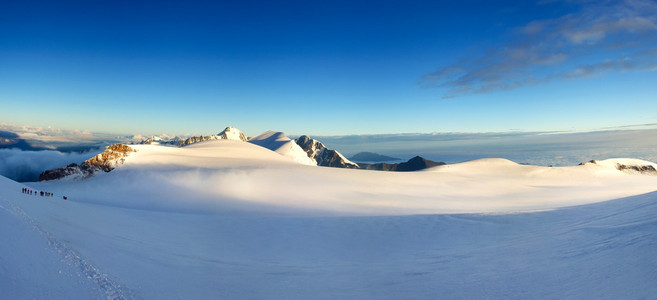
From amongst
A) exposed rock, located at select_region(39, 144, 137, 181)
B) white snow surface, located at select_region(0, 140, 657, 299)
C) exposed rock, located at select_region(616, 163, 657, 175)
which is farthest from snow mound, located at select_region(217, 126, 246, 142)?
exposed rock, located at select_region(616, 163, 657, 175)

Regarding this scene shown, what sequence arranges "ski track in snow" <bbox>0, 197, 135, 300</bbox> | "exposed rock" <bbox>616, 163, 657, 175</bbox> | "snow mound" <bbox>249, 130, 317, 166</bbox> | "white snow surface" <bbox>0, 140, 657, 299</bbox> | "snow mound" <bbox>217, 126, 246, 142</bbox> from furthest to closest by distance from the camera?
"snow mound" <bbox>217, 126, 246, 142</bbox> < "snow mound" <bbox>249, 130, 317, 166</bbox> < "exposed rock" <bbox>616, 163, 657, 175</bbox> < "white snow surface" <bbox>0, 140, 657, 299</bbox> < "ski track in snow" <bbox>0, 197, 135, 300</bbox>

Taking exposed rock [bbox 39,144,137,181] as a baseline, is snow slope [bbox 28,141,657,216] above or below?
below

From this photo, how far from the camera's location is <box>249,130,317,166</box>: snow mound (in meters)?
129

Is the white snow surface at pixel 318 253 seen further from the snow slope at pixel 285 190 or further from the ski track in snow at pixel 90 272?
the snow slope at pixel 285 190

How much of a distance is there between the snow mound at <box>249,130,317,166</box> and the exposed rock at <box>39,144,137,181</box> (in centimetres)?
7925

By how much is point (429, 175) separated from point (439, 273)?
41.0 meters

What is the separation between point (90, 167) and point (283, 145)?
99620 millimetres

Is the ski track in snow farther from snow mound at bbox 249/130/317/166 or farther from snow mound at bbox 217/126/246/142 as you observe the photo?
snow mound at bbox 217/126/246/142

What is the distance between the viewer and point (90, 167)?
115 ft

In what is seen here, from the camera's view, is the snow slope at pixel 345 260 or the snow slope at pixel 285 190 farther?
the snow slope at pixel 285 190

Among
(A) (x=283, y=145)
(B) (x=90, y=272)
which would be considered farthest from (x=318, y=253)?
(A) (x=283, y=145)

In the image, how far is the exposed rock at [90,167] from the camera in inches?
1345

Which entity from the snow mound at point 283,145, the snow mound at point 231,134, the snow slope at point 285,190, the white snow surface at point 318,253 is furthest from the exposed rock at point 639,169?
the snow mound at point 231,134

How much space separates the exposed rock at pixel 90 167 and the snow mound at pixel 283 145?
3120 inches
